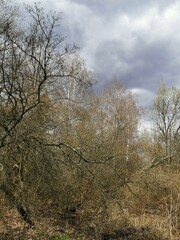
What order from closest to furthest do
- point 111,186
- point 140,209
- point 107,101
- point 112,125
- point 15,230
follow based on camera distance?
1. point 15,230
2. point 111,186
3. point 140,209
4. point 112,125
5. point 107,101

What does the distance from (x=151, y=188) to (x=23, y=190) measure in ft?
20.4

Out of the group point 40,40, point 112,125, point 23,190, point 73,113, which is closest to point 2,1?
point 40,40

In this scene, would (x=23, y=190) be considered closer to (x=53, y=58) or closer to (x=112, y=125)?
(x=53, y=58)

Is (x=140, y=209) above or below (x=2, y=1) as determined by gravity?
below

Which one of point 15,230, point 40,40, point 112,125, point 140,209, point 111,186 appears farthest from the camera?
point 112,125

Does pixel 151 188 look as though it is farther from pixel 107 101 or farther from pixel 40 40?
pixel 107 101

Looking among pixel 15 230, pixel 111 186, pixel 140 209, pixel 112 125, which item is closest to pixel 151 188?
pixel 140 209

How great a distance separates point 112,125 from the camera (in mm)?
27828

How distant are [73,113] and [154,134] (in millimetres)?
19142

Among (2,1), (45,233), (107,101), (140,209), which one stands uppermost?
(107,101)

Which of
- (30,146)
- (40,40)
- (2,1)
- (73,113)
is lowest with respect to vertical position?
(30,146)

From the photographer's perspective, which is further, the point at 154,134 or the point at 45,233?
the point at 154,134

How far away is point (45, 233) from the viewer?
11422 mm

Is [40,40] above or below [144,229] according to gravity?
above
